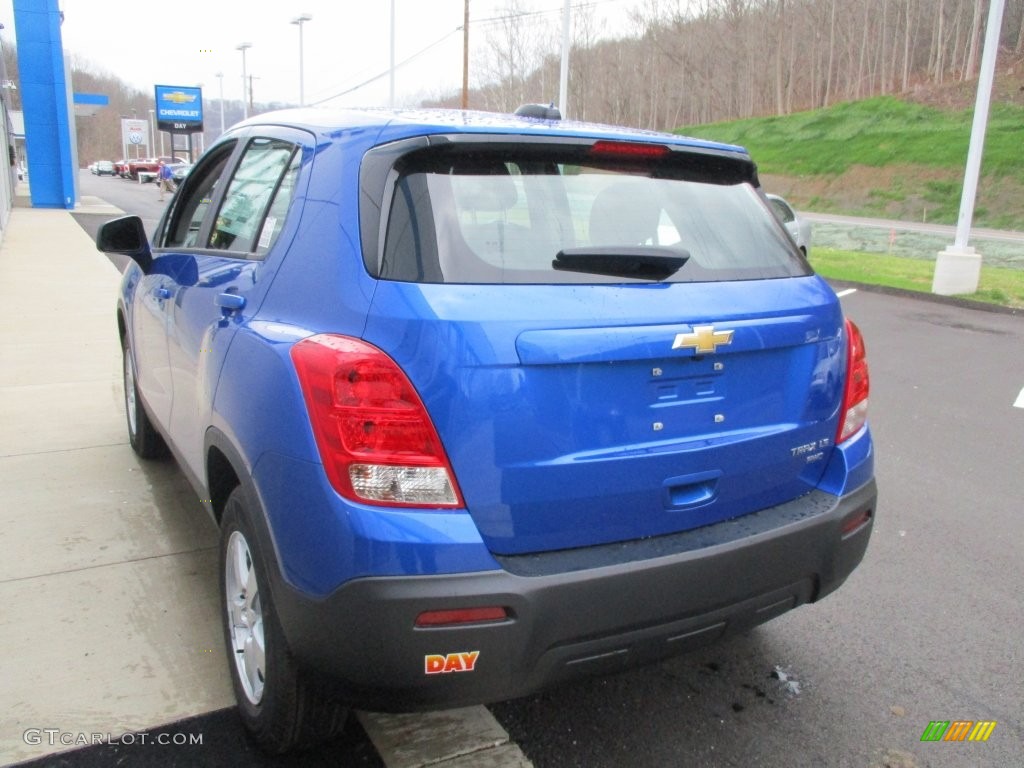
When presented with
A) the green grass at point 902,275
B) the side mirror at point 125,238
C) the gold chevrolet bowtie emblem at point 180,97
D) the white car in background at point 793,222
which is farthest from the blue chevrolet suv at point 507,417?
the gold chevrolet bowtie emblem at point 180,97

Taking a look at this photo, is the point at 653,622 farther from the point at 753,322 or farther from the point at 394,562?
the point at 753,322

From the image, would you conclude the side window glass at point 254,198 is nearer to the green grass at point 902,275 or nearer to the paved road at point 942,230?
the green grass at point 902,275

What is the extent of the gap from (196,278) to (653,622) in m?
2.12

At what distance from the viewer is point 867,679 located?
2.98 meters

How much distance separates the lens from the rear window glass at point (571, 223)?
2.16 metres

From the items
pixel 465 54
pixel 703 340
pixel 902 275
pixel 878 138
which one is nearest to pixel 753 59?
pixel 878 138

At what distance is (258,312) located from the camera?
2498 millimetres

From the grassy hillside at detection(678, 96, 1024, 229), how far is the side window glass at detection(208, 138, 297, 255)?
139 feet

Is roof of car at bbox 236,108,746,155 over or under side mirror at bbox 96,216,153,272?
over

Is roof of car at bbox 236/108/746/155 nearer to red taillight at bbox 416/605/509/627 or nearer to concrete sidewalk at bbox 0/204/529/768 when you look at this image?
red taillight at bbox 416/605/509/627

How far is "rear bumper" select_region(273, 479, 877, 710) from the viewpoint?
6.44ft

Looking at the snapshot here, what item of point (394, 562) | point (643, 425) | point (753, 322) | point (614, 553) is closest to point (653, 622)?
point (614, 553)

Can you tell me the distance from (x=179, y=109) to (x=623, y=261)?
160ft

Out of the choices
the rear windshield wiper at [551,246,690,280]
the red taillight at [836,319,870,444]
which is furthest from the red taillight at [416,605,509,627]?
the red taillight at [836,319,870,444]
